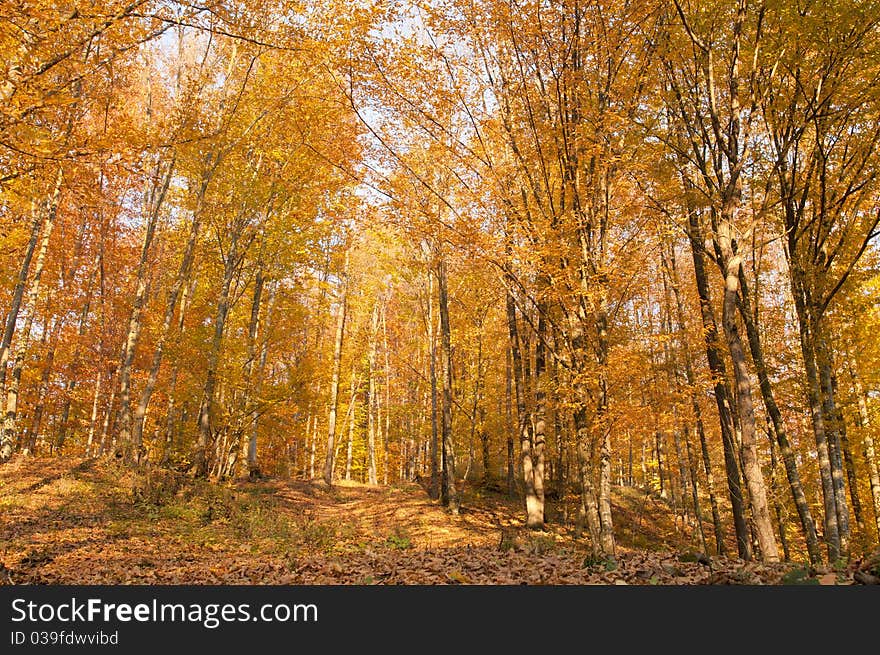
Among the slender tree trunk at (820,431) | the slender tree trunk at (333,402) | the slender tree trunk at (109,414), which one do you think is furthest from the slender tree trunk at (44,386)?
the slender tree trunk at (820,431)

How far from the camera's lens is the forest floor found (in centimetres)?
562

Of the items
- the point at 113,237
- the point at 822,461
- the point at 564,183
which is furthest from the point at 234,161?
the point at 822,461

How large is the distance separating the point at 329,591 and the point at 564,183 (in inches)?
324

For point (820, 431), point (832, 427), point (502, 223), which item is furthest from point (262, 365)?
point (832, 427)

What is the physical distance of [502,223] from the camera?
10.7 m

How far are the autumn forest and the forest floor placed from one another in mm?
126

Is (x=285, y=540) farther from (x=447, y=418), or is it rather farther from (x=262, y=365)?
(x=262, y=365)

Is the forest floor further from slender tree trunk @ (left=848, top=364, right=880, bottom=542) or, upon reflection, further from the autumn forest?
slender tree trunk @ (left=848, top=364, right=880, bottom=542)

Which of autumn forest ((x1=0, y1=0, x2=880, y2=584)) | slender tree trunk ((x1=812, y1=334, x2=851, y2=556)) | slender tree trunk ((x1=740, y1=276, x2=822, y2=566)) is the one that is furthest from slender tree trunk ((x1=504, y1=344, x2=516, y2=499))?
slender tree trunk ((x1=812, y1=334, x2=851, y2=556))

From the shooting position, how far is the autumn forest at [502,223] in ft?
26.0

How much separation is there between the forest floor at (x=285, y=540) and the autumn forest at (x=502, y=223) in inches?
5.0

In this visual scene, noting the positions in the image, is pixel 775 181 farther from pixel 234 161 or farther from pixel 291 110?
pixel 234 161

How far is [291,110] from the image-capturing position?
13.8 meters

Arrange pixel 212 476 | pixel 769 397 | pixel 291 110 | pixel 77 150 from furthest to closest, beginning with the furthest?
pixel 212 476, pixel 291 110, pixel 769 397, pixel 77 150
